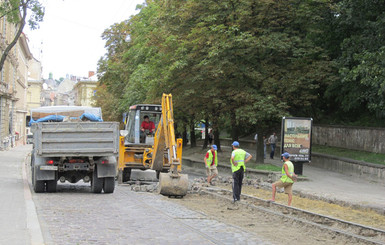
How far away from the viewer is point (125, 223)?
10.4m

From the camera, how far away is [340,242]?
960 cm

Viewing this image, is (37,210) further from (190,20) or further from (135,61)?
(135,61)

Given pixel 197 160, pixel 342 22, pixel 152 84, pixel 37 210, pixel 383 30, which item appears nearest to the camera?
pixel 37 210

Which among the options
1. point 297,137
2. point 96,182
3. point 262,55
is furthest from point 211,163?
point 262,55

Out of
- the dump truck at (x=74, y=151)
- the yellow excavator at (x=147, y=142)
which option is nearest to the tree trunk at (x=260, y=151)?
the yellow excavator at (x=147, y=142)

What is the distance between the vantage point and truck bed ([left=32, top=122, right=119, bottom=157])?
14758 millimetres

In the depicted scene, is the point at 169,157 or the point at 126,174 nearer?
the point at 169,157

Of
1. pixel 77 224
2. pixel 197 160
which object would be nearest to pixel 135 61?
pixel 197 160

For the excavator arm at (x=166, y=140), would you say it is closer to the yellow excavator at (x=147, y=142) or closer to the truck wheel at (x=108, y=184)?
the yellow excavator at (x=147, y=142)

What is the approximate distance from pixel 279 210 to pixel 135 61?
2923 centimetres

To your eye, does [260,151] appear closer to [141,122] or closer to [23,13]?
[141,122]

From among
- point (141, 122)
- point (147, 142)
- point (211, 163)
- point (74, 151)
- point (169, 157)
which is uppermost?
point (141, 122)

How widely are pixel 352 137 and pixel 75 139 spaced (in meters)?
18.6

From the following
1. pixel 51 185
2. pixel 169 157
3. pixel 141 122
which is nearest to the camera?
pixel 51 185
